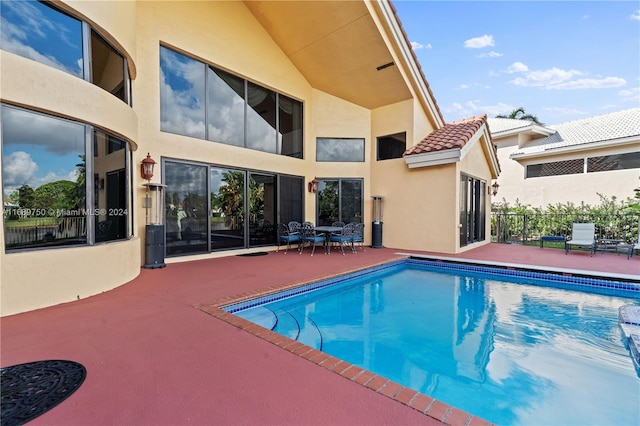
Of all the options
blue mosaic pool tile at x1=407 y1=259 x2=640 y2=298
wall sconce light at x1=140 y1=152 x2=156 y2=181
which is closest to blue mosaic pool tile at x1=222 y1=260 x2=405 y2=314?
blue mosaic pool tile at x1=407 y1=259 x2=640 y2=298

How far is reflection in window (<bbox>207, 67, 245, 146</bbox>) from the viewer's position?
27.2ft

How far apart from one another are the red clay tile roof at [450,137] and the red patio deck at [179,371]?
744 cm

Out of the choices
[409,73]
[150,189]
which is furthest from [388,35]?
[150,189]

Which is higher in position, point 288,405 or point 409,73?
point 409,73

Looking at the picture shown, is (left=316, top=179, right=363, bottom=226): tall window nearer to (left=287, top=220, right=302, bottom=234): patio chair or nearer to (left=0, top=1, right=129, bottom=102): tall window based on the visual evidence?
(left=287, top=220, right=302, bottom=234): patio chair

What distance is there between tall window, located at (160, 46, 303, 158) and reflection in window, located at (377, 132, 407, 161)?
294 centimetres

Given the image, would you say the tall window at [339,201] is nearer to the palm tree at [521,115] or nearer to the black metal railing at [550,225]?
the black metal railing at [550,225]

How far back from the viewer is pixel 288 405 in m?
2.10

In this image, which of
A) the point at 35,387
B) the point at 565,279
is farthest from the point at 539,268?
the point at 35,387

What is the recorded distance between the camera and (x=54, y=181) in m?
4.24

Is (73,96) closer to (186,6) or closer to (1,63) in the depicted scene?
(1,63)

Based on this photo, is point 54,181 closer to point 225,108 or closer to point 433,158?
point 225,108

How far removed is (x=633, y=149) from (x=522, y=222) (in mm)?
5325

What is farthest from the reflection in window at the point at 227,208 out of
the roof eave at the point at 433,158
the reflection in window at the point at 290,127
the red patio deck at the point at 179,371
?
the roof eave at the point at 433,158
